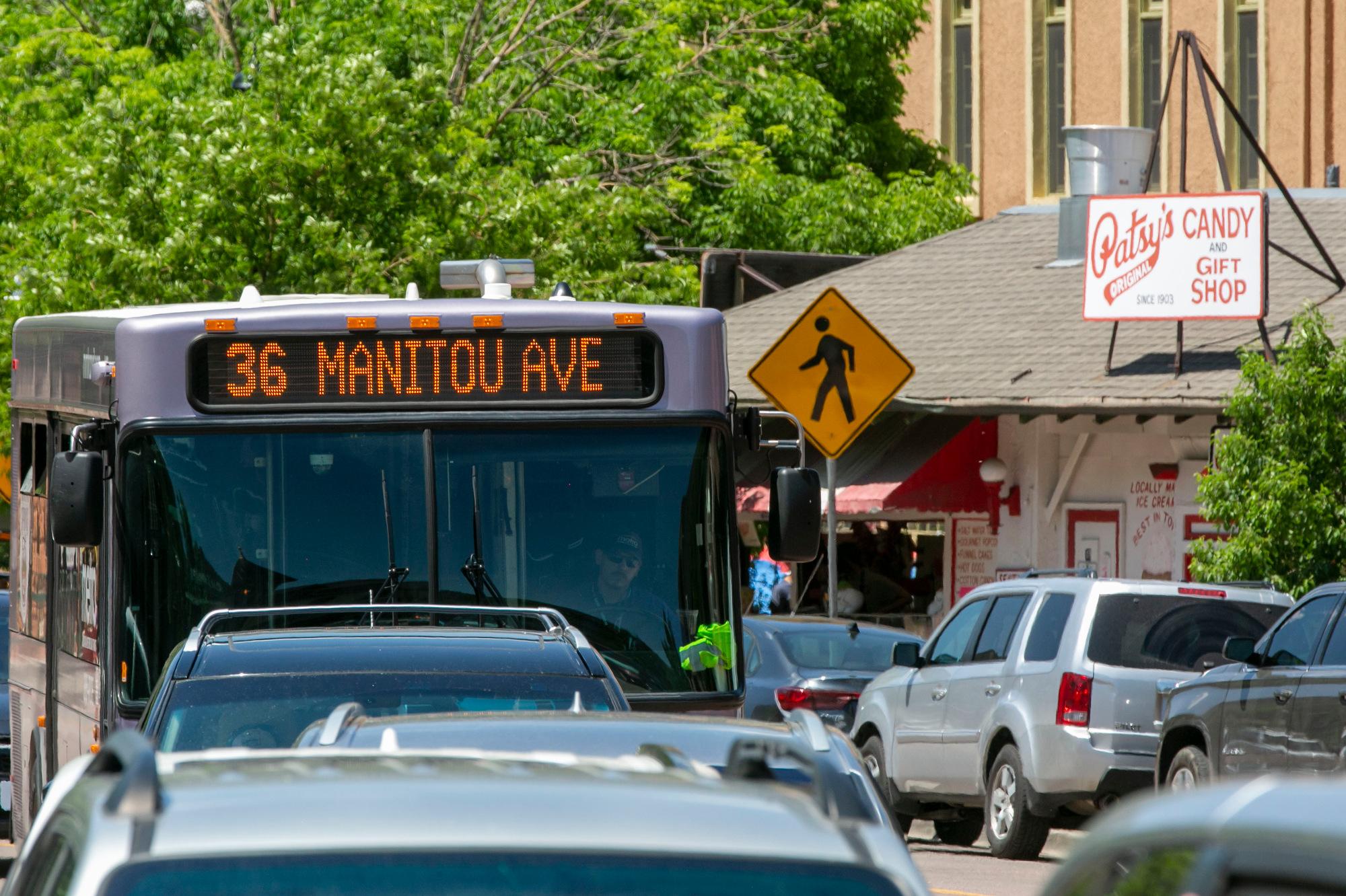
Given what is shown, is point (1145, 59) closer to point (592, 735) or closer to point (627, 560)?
point (627, 560)

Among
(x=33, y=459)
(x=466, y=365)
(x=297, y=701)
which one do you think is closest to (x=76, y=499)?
(x=466, y=365)

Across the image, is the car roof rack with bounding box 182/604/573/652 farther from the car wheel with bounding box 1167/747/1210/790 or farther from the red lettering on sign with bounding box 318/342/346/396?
the car wheel with bounding box 1167/747/1210/790

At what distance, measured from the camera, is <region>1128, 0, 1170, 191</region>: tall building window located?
154 feet

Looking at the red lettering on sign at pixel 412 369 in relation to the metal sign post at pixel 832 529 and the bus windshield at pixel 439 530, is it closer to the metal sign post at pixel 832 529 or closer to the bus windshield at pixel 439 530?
the bus windshield at pixel 439 530

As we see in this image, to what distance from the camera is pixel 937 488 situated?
23453 mm

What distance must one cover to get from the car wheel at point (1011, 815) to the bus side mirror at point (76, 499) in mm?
6885

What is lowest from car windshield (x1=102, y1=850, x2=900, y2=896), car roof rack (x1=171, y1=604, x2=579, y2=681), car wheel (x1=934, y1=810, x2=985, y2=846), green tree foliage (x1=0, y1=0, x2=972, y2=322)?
car wheel (x1=934, y1=810, x2=985, y2=846)

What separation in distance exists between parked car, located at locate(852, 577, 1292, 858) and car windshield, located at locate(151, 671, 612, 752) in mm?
7247

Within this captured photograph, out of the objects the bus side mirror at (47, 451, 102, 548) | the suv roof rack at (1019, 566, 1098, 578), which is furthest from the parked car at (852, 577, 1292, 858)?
the bus side mirror at (47, 451, 102, 548)

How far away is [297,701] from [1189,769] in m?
7.46

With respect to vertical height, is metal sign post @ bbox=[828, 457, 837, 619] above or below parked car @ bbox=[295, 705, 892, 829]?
below

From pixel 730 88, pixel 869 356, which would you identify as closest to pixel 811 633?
pixel 869 356

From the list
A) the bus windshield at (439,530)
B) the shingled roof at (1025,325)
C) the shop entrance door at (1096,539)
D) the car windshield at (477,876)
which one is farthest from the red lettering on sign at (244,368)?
the shop entrance door at (1096,539)

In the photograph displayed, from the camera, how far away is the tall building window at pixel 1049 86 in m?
48.1
